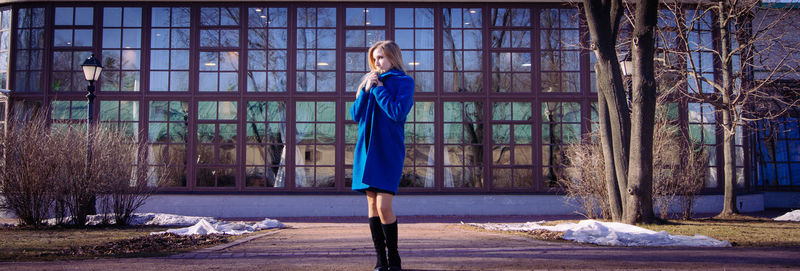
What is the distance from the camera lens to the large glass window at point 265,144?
15406mm

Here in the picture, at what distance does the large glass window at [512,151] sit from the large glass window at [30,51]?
10.2 m

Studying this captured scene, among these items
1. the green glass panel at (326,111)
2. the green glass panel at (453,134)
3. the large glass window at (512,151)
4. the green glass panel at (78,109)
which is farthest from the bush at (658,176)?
the green glass panel at (78,109)

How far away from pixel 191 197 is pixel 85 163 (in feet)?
16.7

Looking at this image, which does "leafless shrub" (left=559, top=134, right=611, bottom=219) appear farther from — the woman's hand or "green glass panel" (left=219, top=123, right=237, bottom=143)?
"green glass panel" (left=219, top=123, right=237, bottom=143)

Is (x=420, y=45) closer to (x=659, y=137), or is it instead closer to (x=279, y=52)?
(x=279, y=52)

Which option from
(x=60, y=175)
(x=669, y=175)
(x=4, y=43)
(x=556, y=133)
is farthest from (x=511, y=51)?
(x=4, y=43)

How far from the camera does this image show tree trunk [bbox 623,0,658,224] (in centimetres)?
920

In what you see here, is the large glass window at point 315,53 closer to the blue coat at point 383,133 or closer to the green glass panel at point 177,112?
the green glass panel at point 177,112

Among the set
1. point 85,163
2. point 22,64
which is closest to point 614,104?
point 85,163

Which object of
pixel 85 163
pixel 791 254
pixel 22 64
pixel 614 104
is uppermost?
pixel 22 64

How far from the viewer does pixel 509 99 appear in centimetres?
1566

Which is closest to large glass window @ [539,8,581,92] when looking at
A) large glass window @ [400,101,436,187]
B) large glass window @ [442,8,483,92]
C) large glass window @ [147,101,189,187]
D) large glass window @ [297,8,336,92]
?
large glass window @ [442,8,483,92]

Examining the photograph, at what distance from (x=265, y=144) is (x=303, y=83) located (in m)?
1.58

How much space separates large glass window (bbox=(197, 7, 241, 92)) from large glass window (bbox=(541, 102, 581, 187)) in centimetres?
692
